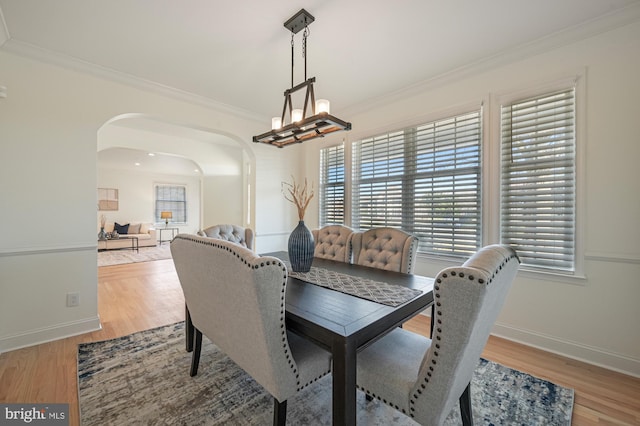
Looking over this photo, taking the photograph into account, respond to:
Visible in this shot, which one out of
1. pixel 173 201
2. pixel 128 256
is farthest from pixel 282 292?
pixel 173 201

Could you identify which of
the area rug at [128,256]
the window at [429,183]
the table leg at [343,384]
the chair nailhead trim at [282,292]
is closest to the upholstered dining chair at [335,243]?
the window at [429,183]

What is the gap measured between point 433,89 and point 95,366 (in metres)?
3.99

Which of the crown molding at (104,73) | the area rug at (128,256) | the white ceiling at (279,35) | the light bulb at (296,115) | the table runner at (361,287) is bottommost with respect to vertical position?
the area rug at (128,256)

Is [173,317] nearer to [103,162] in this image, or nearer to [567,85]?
[567,85]

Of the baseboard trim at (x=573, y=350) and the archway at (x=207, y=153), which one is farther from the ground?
the archway at (x=207, y=153)

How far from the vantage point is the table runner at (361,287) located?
4.70 ft

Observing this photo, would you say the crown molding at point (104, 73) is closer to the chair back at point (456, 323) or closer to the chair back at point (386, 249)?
the chair back at point (386, 249)

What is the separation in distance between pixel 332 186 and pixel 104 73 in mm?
2887

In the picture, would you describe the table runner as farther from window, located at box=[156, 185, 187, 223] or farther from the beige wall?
window, located at box=[156, 185, 187, 223]

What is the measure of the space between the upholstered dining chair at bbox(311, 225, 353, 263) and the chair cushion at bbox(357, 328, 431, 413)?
3.70ft

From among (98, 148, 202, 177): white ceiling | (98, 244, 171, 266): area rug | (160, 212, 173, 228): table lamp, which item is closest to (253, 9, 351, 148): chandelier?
(98, 148, 202, 177): white ceiling

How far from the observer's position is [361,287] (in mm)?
1635

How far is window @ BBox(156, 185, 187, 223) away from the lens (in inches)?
375

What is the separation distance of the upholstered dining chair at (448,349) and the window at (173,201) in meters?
10.2
